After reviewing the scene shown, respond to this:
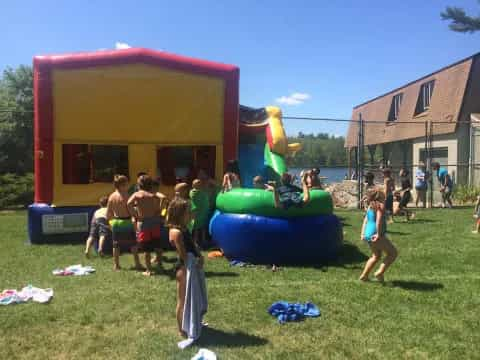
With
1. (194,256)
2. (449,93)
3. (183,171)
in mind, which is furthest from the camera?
(449,93)

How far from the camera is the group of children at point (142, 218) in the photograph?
6.71 metres

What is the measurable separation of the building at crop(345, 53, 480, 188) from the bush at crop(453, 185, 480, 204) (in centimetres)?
101

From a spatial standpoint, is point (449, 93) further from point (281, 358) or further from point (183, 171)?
point (281, 358)

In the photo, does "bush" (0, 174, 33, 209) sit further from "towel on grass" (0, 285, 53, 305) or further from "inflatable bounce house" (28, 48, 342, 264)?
"towel on grass" (0, 285, 53, 305)

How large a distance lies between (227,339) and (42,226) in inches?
244

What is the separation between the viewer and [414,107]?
84.2 ft

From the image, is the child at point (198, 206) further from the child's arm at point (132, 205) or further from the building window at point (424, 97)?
the building window at point (424, 97)

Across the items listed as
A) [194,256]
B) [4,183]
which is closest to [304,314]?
[194,256]

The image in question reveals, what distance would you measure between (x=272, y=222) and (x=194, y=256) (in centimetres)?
300

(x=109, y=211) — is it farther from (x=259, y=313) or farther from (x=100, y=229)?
(x=259, y=313)

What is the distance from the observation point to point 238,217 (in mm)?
7332

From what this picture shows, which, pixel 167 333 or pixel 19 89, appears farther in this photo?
pixel 19 89

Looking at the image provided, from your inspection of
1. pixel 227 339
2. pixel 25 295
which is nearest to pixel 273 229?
pixel 227 339

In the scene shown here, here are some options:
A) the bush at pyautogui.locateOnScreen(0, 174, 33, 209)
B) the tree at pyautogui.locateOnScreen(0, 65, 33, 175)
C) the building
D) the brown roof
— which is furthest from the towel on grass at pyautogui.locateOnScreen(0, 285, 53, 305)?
the tree at pyautogui.locateOnScreen(0, 65, 33, 175)
